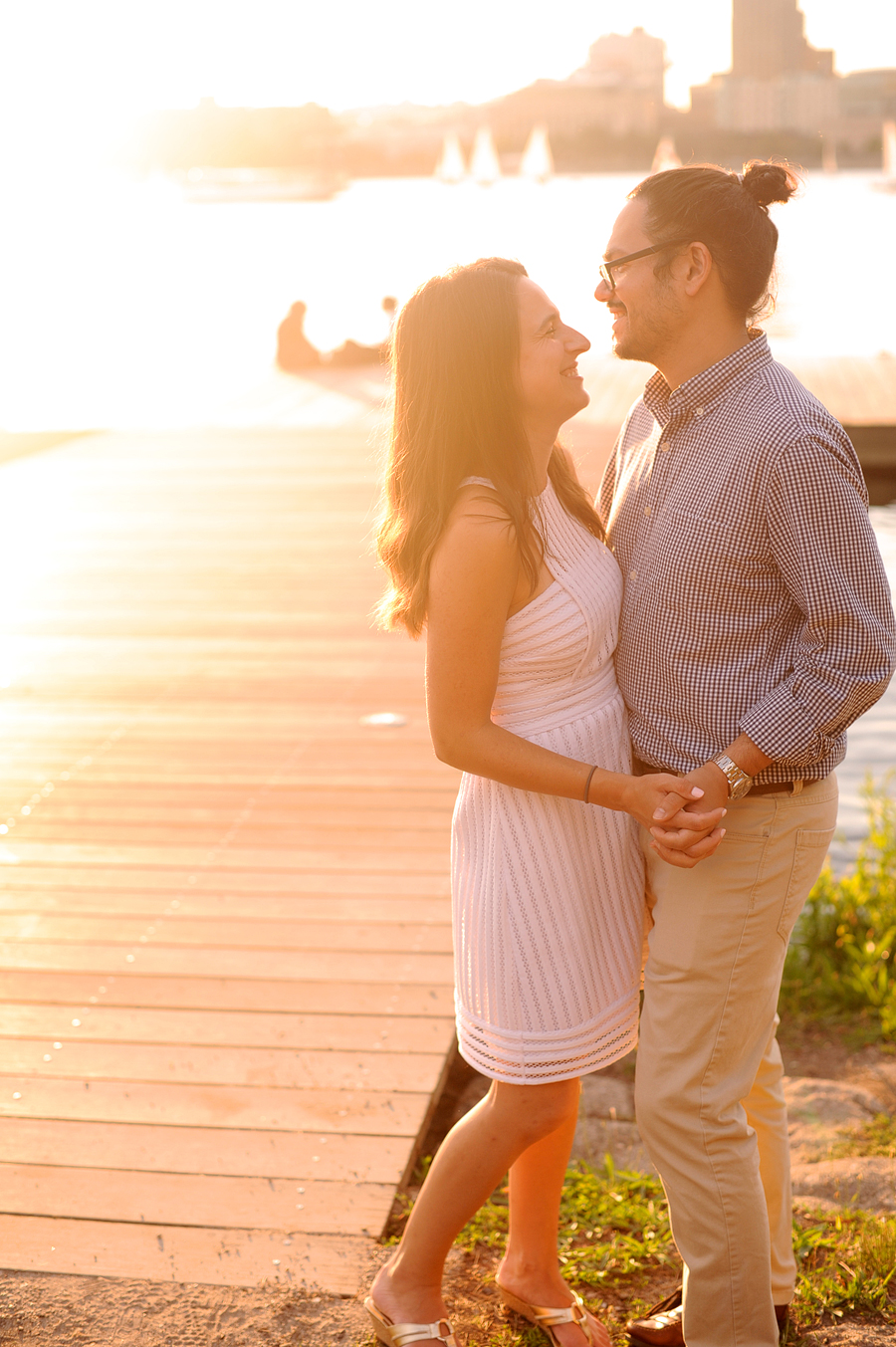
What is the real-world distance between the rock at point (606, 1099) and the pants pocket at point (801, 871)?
3.72ft

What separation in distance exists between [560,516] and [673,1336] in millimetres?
1176

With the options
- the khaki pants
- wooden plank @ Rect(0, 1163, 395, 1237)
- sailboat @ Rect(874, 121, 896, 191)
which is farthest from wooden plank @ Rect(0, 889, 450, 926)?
sailboat @ Rect(874, 121, 896, 191)

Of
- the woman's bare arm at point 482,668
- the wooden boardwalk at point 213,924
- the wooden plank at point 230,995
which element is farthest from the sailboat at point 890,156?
the woman's bare arm at point 482,668

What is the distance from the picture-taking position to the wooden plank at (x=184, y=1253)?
2.04 m

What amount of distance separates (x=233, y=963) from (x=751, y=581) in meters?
1.67

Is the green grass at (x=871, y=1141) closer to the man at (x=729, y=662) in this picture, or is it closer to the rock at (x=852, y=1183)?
the rock at (x=852, y=1183)

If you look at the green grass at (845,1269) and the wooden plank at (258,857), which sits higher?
the wooden plank at (258,857)

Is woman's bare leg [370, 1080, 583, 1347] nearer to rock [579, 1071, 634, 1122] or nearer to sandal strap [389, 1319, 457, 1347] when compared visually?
sandal strap [389, 1319, 457, 1347]

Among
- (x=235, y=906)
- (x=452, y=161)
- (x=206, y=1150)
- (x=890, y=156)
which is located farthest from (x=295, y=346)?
(x=452, y=161)

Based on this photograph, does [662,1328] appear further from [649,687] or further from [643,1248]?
[649,687]

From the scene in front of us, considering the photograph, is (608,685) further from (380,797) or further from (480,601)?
(380,797)

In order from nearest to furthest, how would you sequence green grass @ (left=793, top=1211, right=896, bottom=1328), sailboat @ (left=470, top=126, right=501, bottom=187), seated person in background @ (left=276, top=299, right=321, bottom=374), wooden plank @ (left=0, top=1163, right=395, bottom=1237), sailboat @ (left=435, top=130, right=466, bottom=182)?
green grass @ (left=793, top=1211, right=896, bottom=1328) < wooden plank @ (left=0, top=1163, right=395, bottom=1237) < seated person in background @ (left=276, top=299, right=321, bottom=374) < sailboat @ (left=470, top=126, right=501, bottom=187) < sailboat @ (left=435, top=130, right=466, bottom=182)

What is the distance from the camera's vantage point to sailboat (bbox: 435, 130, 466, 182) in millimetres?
66875

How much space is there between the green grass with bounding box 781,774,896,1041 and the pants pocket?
5.25ft
